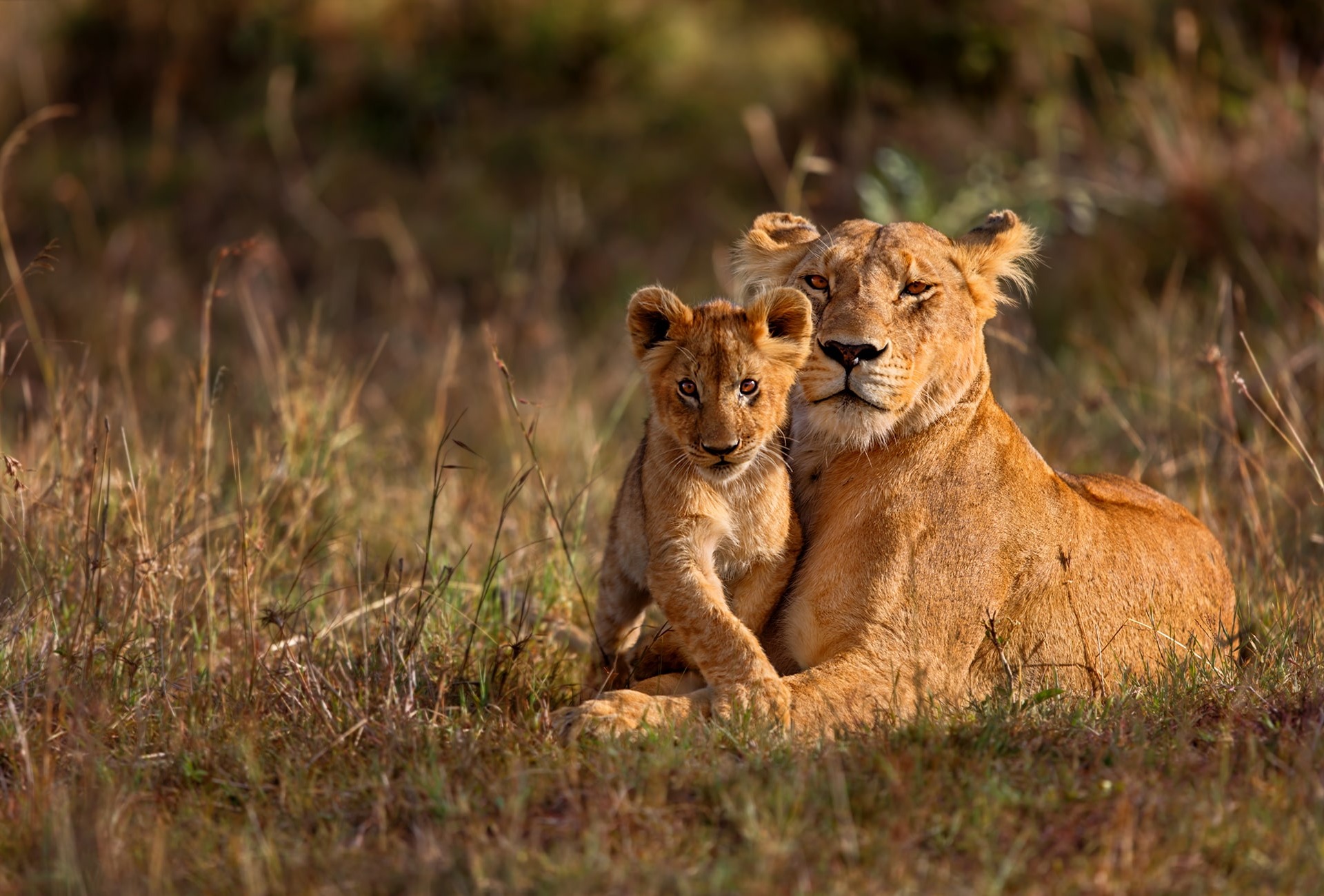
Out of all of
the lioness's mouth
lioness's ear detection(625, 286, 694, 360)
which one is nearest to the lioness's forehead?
the lioness's mouth

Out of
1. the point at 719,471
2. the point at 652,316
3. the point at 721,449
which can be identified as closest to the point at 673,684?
the point at 719,471

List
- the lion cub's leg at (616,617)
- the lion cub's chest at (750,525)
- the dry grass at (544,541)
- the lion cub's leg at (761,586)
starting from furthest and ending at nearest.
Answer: the lion cub's leg at (616,617) → the lion cub's leg at (761,586) → the lion cub's chest at (750,525) → the dry grass at (544,541)

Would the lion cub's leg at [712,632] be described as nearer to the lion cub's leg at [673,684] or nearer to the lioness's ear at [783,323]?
the lion cub's leg at [673,684]

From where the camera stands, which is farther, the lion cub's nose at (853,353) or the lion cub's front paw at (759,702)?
the lion cub's nose at (853,353)

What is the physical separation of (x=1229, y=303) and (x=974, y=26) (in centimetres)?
510

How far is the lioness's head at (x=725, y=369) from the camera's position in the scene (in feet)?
14.2

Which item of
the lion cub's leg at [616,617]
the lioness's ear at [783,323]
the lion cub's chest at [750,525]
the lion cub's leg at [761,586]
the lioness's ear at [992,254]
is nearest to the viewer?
the lioness's ear at [783,323]

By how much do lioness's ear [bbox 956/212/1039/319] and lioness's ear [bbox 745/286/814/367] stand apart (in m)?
0.70

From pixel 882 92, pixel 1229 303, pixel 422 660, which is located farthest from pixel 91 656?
pixel 882 92

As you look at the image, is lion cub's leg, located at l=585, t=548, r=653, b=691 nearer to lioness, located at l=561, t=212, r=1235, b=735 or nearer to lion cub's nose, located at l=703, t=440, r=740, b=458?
lioness, located at l=561, t=212, r=1235, b=735

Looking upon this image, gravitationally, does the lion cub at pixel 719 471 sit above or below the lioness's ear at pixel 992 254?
below

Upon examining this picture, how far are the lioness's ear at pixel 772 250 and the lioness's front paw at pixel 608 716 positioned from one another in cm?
152

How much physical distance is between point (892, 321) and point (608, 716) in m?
1.48

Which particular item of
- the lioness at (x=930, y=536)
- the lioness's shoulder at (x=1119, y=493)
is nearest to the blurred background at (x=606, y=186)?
the lioness's shoulder at (x=1119, y=493)
